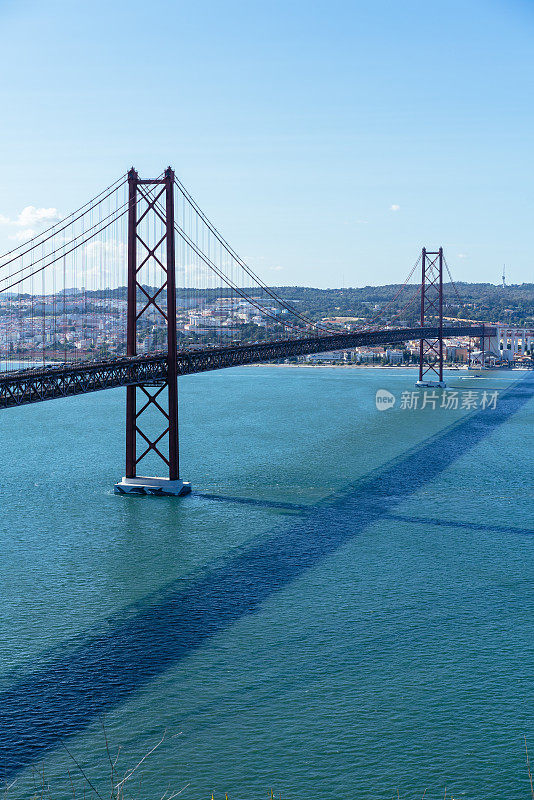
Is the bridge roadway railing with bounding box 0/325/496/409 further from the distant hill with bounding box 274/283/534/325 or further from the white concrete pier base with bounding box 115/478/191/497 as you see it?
the distant hill with bounding box 274/283/534/325

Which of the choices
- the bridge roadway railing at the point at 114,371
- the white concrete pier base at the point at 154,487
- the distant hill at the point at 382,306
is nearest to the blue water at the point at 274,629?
the white concrete pier base at the point at 154,487

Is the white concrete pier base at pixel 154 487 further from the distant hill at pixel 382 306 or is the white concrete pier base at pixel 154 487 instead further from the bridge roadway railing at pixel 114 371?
the distant hill at pixel 382 306

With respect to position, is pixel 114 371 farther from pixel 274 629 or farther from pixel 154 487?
pixel 274 629

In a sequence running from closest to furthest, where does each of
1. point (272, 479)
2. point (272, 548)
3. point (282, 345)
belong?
point (272, 548) → point (272, 479) → point (282, 345)

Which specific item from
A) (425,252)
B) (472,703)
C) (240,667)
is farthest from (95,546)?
(425,252)

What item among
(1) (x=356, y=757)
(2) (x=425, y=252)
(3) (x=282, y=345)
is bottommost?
(1) (x=356, y=757)

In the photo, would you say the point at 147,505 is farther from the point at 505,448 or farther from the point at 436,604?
the point at 505,448
